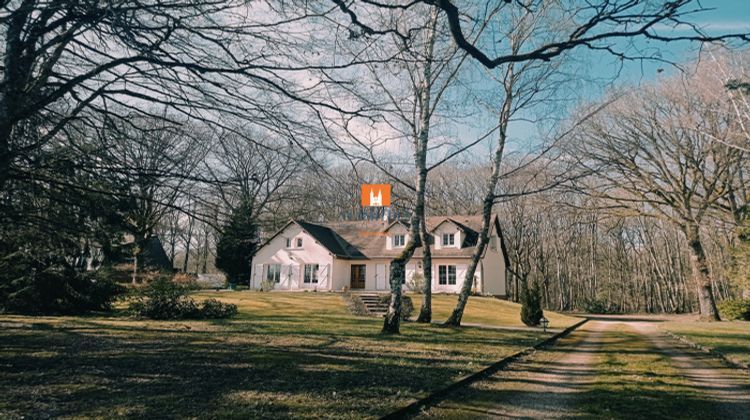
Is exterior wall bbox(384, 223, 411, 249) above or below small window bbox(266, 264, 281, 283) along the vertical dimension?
above

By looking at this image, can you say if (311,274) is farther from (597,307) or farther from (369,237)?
(597,307)

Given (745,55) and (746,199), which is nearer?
(745,55)

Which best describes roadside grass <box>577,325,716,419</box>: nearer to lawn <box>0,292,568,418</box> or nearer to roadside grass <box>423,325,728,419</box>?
roadside grass <box>423,325,728,419</box>

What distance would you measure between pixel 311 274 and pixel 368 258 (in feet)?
16.0

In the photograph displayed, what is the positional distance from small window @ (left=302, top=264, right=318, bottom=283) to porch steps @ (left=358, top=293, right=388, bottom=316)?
33.3ft

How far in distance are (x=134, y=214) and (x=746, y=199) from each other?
30.3 meters

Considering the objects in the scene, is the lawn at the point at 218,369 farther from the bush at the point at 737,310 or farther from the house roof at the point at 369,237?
the house roof at the point at 369,237

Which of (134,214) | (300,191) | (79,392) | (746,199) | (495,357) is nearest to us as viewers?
(79,392)

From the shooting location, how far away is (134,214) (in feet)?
19.9

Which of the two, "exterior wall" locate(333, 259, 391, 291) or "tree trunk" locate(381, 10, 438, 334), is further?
"exterior wall" locate(333, 259, 391, 291)

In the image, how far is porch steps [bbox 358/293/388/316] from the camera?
22.0 meters

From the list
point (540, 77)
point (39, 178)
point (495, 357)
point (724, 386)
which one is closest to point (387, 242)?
point (540, 77)

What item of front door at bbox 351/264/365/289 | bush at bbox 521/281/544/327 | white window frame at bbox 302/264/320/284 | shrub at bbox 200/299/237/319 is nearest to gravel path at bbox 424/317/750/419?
bush at bbox 521/281/544/327

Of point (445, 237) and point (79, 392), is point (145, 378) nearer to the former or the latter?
point (79, 392)
